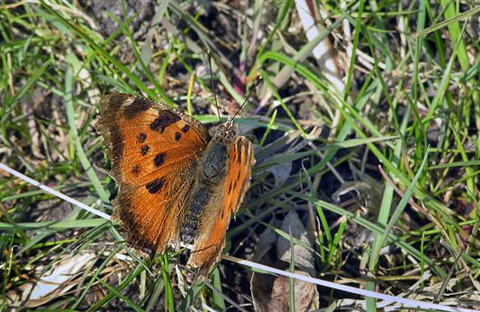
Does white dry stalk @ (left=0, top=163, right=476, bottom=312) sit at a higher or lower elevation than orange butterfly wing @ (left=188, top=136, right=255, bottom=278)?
lower

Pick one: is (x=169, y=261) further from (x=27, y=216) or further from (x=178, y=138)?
(x=27, y=216)

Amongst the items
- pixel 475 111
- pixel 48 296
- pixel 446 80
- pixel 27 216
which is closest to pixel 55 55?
pixel 27 216

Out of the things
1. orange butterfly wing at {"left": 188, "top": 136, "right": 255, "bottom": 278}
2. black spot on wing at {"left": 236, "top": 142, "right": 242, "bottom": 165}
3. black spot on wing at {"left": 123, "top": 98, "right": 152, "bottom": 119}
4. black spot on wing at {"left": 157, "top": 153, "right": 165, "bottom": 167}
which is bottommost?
orange butterfly wing at {"left": 188, "top": 136, "right": 255, "bottom": 278}

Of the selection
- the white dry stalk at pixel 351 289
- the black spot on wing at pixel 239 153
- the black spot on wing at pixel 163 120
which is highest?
→ the black spot on wing at pixel 163 120

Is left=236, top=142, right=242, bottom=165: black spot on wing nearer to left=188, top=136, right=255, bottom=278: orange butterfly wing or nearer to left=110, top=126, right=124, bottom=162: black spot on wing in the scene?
left=188, top=136, right=255, bottom=278: orange butterfly wing

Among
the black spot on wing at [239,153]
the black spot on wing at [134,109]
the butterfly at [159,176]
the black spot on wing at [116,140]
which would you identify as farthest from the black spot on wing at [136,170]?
the black spot on wing at [239,153]

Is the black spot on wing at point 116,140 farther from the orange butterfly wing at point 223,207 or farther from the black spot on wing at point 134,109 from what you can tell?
the orange butterfly wing at point 223,207

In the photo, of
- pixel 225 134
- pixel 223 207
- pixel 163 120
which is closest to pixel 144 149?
pixel 163 120

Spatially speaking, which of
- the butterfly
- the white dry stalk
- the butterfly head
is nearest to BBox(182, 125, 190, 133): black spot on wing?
the butterfly
